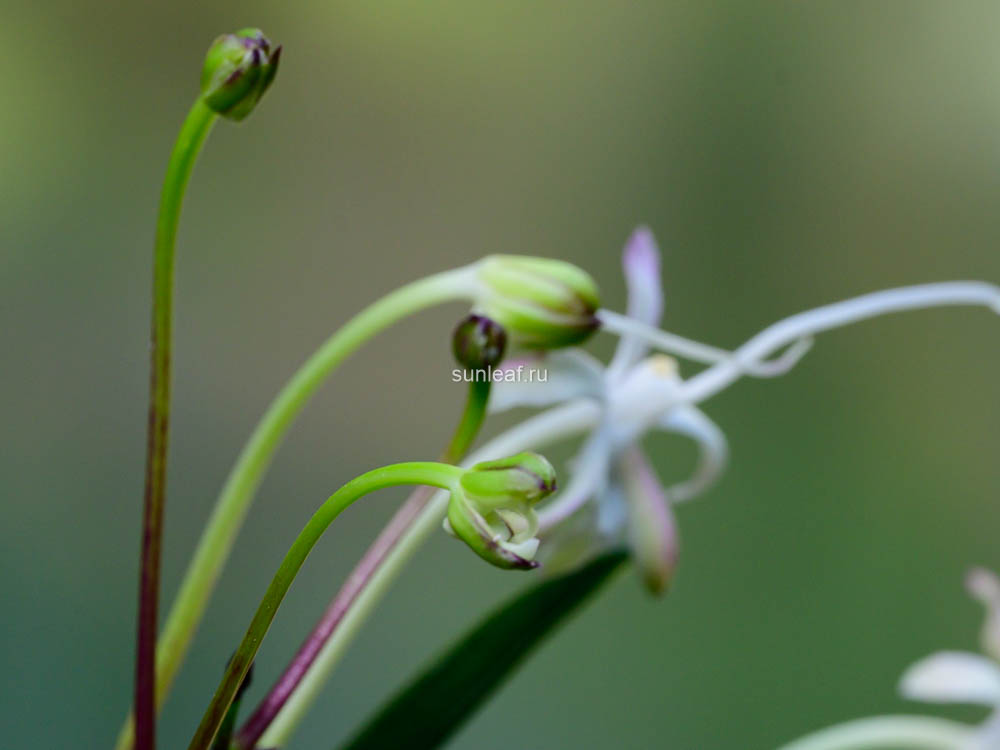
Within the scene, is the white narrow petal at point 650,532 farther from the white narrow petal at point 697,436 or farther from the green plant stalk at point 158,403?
the green plant stalk at point 158,403

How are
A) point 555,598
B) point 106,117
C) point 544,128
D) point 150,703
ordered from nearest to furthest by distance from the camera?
point 150,703 → point 555,598 → point 106,117 → point 544,128

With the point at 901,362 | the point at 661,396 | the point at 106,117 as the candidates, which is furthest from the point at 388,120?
the point at 661,396

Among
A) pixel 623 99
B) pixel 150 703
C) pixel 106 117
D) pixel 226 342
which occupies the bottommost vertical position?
pixel 150 703

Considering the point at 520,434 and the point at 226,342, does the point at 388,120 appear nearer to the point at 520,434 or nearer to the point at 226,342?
the point at 226,342

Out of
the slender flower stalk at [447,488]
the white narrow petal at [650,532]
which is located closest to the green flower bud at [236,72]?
the slender flower stalk at [447,488]

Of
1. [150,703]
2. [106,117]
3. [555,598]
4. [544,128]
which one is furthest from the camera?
[544,128]

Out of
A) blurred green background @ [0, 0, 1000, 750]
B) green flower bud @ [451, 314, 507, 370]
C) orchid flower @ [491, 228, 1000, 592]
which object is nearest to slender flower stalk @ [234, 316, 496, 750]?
green flower bud @ [451, 314, 507, 370]

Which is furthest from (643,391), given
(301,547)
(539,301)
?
(301,547)
